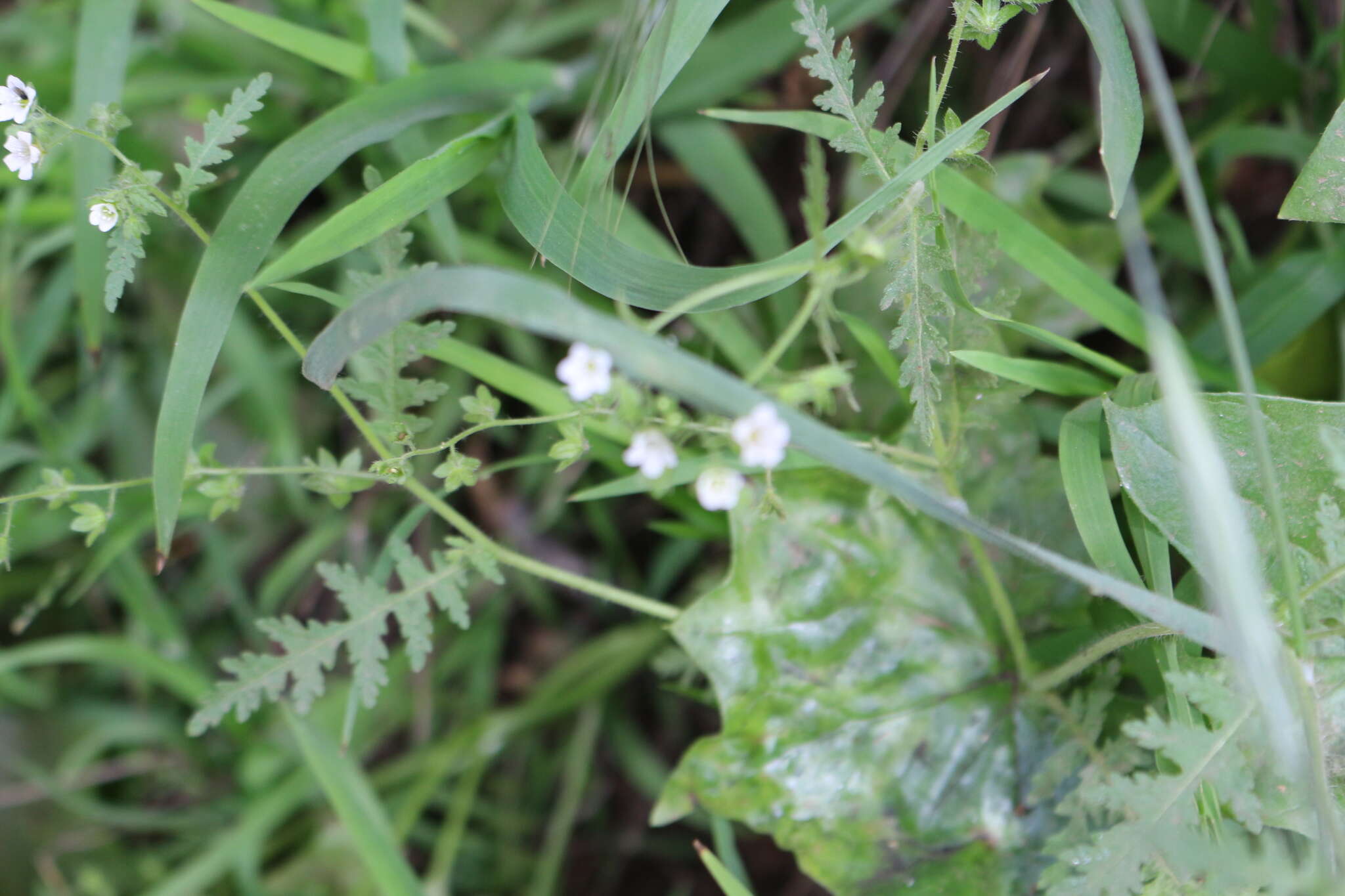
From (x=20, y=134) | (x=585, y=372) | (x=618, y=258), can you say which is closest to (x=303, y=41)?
(x=20, y=134)

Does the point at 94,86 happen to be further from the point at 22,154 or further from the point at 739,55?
the point at 739,55

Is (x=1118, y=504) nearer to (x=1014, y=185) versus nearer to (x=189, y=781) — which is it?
(x=1014, y=185)

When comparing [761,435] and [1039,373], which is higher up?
[761,435]

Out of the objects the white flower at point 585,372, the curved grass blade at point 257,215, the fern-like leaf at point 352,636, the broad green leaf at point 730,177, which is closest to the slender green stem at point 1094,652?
the white flower at point 585,372

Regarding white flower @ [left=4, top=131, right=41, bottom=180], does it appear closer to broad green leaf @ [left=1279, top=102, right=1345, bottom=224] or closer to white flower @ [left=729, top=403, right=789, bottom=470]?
white flower @ [left=729, top=403, right=789, bottom=470]

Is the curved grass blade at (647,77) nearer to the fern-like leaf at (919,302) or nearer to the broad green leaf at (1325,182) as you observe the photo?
the fern-like leaf at (919,302)

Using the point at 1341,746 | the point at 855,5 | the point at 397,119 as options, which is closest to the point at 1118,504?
the point at 1341,746
